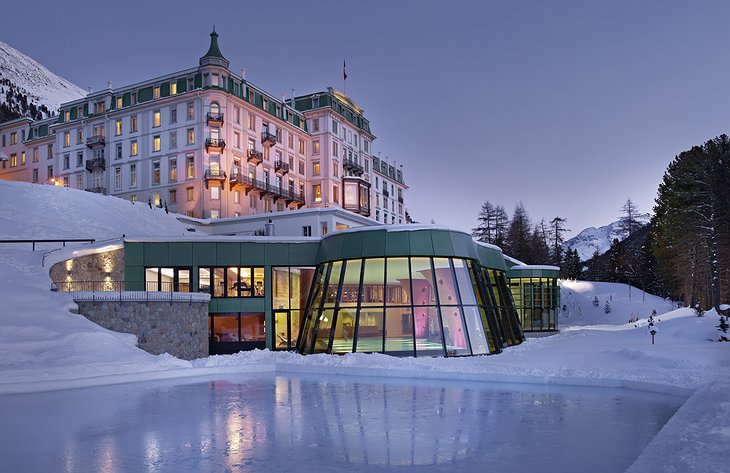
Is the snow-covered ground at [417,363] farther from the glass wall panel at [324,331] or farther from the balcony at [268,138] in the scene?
the balcony at [268,138]

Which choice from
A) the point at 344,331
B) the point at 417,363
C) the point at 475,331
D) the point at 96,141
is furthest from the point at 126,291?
the point at 96,141

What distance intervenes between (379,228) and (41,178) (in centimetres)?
5700

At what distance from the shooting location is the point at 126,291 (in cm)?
2767

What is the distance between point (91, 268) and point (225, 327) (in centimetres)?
754

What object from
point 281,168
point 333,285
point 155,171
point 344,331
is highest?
point 281,168

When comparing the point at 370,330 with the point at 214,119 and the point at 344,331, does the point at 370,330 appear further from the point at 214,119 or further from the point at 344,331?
the point at 214,119

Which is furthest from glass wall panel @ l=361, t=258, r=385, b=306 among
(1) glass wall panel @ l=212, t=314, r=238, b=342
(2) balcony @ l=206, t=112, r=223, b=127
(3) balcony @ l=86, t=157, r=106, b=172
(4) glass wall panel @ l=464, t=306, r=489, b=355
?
(3) balcony @ l=86, t=157, r=106, b=172

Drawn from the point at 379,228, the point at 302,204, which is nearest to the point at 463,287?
the point at 379,228

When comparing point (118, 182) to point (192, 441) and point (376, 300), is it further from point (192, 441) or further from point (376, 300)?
point (192, 441)

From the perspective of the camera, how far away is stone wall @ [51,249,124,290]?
99.6 feet

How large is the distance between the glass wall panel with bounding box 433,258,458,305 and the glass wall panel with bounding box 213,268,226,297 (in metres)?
12.1

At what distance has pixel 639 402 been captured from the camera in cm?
1560

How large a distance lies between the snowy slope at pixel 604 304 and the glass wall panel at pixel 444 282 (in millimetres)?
45337

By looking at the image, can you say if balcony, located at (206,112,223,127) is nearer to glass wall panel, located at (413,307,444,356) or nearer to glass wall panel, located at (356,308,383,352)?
glass wall panel, located at (356,308,383,352)
